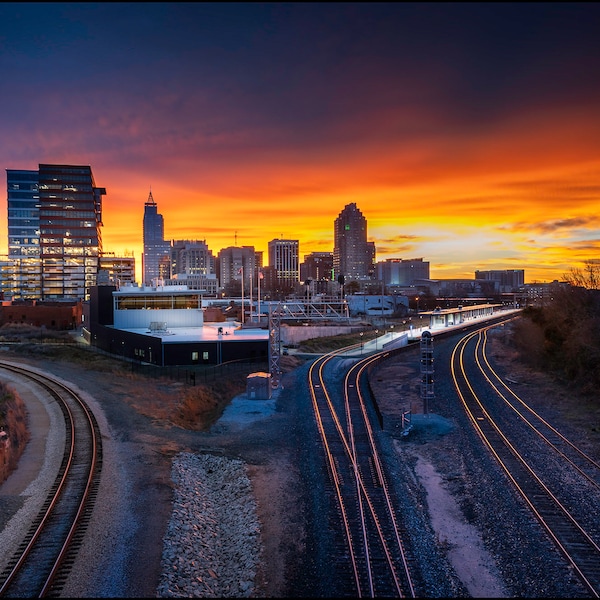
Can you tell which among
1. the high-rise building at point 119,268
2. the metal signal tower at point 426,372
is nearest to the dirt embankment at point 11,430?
the metal signal tower at point 426,372

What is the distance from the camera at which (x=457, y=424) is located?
26.7 metres

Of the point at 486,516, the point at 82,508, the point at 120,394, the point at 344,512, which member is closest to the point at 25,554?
the point at 82,508

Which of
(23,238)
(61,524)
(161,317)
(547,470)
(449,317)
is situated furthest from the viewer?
(23,238)

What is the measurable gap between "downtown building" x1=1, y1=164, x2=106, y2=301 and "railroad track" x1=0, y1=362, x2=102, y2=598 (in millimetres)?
120920

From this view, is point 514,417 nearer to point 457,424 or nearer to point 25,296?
point 457,424

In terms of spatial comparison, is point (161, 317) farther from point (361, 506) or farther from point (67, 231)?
point (67, 231)

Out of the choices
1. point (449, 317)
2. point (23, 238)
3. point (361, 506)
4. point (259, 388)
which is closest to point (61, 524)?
point (361, 506)

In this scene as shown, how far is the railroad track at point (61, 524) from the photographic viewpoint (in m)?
11.6

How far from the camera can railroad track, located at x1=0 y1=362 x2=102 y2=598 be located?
1155 centimetres

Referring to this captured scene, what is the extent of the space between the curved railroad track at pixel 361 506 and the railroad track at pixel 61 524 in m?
7.27

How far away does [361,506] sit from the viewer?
638 inches

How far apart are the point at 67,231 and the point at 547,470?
138293 millimetres

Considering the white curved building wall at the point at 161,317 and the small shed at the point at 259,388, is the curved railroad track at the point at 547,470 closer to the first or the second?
the small shed at the point at 259,388

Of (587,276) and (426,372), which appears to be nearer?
(426,372)
